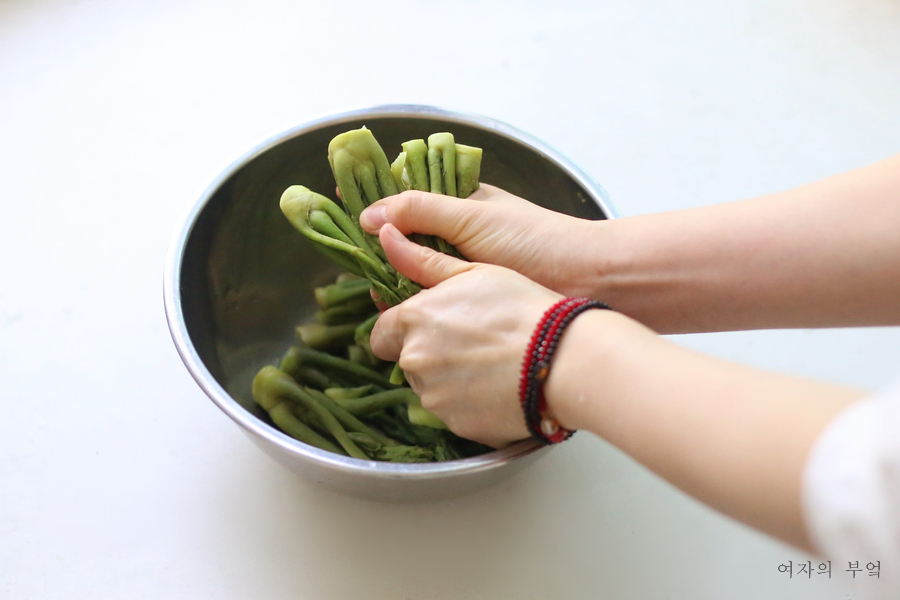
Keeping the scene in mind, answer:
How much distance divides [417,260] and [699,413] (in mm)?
330

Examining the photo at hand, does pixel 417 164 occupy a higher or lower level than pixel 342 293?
higher

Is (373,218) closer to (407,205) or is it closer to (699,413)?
(407,205)

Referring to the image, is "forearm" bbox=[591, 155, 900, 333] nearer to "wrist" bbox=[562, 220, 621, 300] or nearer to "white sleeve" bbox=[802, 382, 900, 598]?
"wrist" bbox=[562, 220, 621, 300]

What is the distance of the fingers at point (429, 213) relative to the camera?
0.72 metres

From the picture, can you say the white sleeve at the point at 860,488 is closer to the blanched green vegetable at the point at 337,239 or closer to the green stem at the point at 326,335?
the blanched green vegetable at the point at 337,239

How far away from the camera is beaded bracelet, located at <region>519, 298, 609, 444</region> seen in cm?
56

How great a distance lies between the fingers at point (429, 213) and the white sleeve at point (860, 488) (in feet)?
1.40

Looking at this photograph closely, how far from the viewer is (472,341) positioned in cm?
60

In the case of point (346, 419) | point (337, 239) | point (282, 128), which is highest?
point (282, 128)

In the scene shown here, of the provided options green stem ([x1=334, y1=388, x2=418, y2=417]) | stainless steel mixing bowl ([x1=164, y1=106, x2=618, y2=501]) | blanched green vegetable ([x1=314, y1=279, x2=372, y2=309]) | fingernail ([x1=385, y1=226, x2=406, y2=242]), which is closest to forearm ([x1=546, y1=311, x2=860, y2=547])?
stainless steel mixing bowl ([x1=164, y1=106, x2=618, y2=501])

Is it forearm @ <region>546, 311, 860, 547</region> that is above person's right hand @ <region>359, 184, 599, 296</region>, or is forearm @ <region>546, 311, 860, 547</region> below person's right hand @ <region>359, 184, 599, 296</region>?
below

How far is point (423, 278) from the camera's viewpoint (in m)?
0.70

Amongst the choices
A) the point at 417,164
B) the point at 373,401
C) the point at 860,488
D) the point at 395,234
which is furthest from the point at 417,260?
the point at 860,488

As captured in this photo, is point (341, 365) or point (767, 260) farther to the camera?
point (341, 365)
